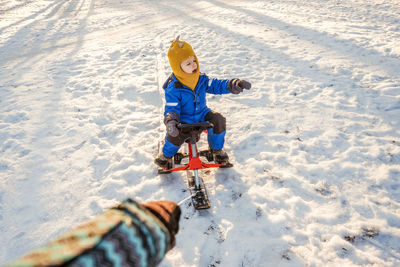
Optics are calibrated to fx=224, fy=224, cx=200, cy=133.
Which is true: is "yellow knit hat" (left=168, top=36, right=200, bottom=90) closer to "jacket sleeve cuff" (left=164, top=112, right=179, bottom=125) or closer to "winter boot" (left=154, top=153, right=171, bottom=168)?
"jacket sleeve cuff" (left=164, top=112, right=179, bottom=125)

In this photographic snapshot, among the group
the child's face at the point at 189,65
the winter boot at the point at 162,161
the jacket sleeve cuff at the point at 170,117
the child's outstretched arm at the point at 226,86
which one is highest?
the child's face at the point at 189,65

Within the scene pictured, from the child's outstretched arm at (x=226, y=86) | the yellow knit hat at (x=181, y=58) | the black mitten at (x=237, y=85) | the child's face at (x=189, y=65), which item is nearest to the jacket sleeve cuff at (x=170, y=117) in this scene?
the yellow knit hat at (x=181, y=58)

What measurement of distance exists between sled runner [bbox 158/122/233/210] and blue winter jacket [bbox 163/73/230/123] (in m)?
0.30

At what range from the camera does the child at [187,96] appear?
8.69 ft

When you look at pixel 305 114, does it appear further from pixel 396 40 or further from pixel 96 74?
pixel 96 74

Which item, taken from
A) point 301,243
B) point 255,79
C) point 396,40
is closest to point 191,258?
point 301,243

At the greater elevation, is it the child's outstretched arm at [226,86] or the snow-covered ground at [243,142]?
the child's outstretched arm at [226,86]

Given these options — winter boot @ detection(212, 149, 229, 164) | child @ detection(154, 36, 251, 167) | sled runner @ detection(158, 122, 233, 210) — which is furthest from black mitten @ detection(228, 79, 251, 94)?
winter boot @ detection(212, 149, 229, 164)

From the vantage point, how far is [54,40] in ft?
26.6

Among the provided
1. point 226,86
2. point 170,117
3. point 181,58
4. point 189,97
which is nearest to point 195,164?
point 170,117

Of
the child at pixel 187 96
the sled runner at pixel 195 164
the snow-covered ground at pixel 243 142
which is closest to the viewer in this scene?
the snow-covered ground at pixel 243 142

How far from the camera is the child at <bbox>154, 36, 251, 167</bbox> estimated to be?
8.69ft

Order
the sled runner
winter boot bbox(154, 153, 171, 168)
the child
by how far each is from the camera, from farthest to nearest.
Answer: winter boot bbox(154, 153, 171, 168)
the child
the sled runner

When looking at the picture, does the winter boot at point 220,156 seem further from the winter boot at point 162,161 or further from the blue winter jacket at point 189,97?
the winter boot at point 162,161
